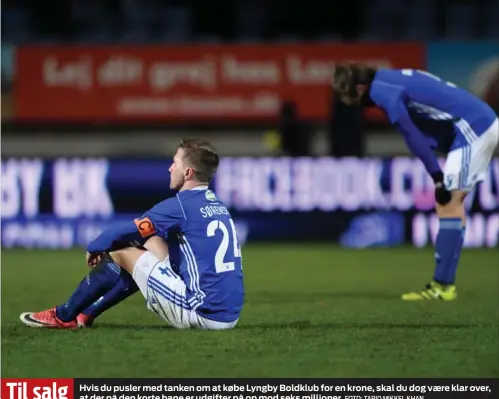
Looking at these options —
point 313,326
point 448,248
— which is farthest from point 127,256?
point 448,248

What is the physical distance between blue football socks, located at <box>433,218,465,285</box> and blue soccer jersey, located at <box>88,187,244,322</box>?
2376 millimetres

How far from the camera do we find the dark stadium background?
5918 millimetres

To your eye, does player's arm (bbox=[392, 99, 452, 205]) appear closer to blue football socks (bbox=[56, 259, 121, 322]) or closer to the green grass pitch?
the green grass pitch

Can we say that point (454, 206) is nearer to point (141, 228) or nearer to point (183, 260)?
point (183, 260)

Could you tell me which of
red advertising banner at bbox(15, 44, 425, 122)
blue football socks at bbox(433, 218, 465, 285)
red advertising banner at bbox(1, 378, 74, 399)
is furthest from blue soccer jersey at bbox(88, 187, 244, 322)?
red advertising banner at bbox(15, 44, 425, 122)

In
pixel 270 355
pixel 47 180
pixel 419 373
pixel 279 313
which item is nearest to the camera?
pixel 419 373

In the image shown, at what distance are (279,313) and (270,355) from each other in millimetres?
1830

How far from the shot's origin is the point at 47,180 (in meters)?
13.5

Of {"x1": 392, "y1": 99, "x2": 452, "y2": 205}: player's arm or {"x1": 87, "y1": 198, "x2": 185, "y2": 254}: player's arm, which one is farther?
{"x1": 392, "y1": 99, "x2": 452, "y2": 205}: player's arm

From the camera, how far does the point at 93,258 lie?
5.97m

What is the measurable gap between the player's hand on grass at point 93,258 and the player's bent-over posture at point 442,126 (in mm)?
2559

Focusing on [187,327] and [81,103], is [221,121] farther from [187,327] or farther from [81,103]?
[187,327]

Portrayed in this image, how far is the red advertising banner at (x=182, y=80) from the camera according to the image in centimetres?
2123

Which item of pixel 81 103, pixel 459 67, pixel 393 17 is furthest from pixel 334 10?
pixel 81 103
